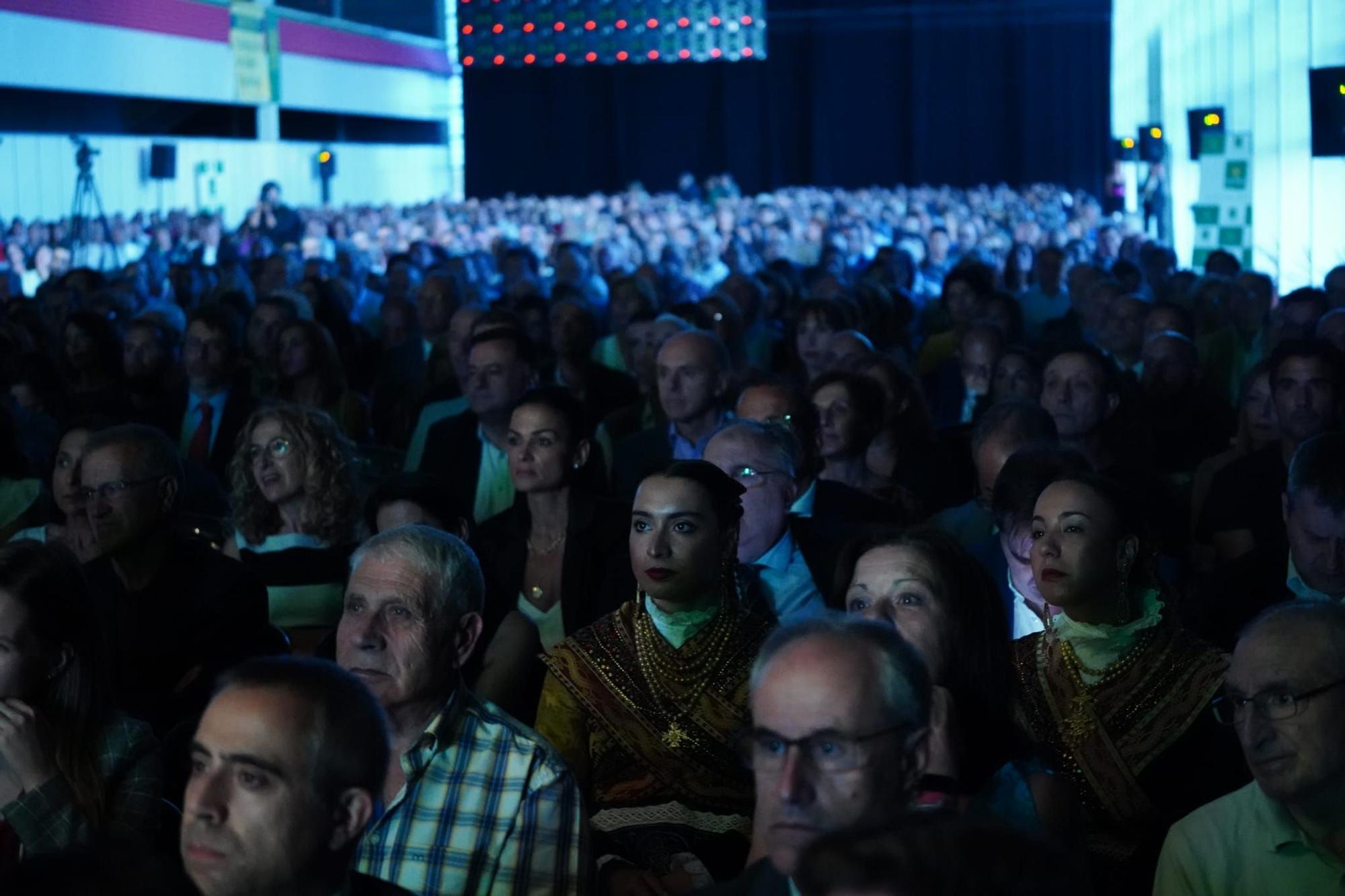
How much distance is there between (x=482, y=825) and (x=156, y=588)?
6.04ft

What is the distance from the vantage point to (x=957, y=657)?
11.2ft

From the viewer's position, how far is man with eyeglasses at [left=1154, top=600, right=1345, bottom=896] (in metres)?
3.12

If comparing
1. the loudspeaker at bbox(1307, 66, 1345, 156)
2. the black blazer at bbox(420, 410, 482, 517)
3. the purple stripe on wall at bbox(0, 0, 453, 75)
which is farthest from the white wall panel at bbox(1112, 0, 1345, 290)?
the purple stripe on wall at bbox(0, 0, 453, 75)

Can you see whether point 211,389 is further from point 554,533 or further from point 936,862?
point 936,862

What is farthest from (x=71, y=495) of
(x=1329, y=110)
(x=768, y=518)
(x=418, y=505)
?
(x=1329, y=110)

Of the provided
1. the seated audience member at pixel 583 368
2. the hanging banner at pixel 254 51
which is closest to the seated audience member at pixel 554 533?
the seated audience member at pixel 583 368

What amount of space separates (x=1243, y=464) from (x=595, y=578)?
230cm

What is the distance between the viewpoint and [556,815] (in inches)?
132

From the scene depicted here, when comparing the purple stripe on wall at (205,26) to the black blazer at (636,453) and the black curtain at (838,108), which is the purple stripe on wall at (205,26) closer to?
the black curtain at (838,108)

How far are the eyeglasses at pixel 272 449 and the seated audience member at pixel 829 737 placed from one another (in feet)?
10.4

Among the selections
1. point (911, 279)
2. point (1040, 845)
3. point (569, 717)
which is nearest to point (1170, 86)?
point (911, 279)

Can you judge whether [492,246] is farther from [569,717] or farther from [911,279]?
[569,717]

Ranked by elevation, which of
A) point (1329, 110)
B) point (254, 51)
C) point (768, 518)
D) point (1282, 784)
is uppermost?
point (254, 51)

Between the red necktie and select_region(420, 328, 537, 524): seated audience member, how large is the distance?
43.8 inches
